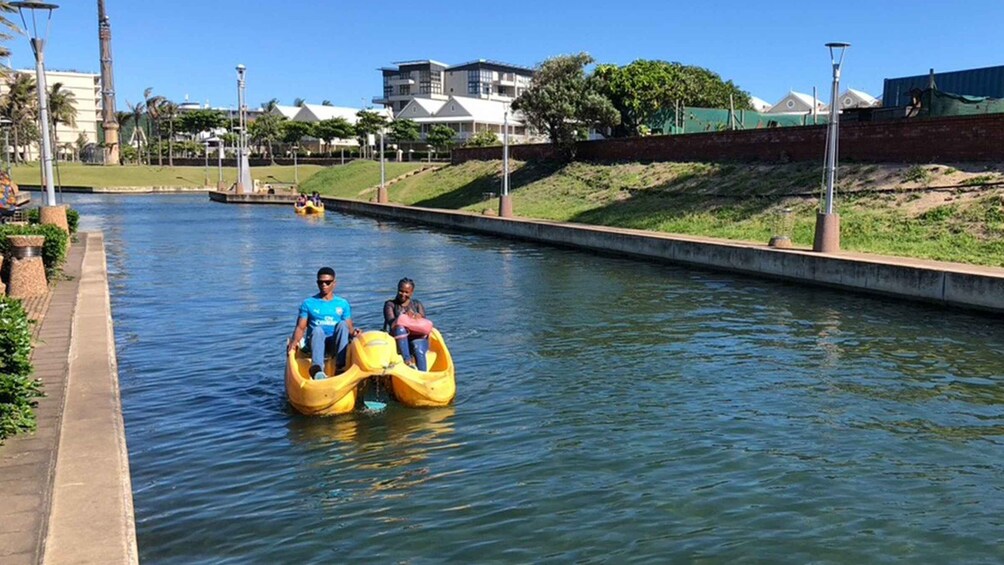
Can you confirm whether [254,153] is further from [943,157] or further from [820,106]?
[943,157]

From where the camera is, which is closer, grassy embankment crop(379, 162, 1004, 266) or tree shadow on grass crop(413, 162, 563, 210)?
grassy embankment crop(379, 162, 1004, 266)

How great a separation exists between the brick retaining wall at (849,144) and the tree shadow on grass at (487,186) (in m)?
4.12

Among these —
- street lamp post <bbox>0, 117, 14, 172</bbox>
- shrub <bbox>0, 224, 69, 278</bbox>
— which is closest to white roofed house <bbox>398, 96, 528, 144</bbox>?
street lamp post <bbox>0, 117, 14, 172</bbox>

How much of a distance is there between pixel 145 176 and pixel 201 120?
78.7 ft

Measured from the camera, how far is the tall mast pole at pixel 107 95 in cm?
11525

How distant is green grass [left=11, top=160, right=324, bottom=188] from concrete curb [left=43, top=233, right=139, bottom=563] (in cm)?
7824

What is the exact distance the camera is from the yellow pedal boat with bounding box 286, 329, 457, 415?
1014cm

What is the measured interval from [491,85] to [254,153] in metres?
47.9

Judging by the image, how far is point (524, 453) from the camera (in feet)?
30.4

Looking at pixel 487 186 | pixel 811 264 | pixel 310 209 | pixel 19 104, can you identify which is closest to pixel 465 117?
pixel 19 104

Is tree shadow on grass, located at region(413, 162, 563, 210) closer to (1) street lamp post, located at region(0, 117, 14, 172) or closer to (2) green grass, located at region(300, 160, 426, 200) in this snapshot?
(2) green grass, located at region(300, 160, 426, 200)

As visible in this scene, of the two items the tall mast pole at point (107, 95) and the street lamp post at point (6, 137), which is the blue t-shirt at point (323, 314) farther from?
the tall mast pole at point (107, 95)

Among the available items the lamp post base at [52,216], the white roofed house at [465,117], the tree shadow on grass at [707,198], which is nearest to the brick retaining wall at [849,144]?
the tree shadow on grass at [707,198]

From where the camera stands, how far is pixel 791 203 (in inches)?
1190
